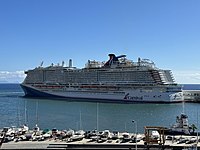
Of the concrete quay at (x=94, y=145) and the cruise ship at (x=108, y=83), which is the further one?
the cruise ship at (x=108, y=83)

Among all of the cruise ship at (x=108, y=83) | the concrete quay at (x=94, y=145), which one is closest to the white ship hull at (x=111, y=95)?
the cruise ship at (x=108, y=83)

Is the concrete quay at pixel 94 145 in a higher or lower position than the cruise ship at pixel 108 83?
lower

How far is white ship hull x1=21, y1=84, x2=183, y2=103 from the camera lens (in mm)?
60562

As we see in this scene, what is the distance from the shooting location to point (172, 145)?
20578 millimetres

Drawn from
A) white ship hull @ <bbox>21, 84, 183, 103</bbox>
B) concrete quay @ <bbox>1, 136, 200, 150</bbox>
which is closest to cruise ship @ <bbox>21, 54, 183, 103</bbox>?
white ship hull @ <bbox>21, 84, 183, 103</bbox>

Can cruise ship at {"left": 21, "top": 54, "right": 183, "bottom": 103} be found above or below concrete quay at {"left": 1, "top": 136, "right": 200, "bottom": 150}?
above

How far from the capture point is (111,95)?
213ft

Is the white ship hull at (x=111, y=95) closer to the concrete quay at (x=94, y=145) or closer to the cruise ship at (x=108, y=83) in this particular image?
the cruise ship at (x=108, y=83)

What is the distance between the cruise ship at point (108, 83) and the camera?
6184 centimetres

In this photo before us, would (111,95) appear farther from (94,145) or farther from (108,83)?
(94,145)

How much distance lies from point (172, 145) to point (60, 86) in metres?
53.5

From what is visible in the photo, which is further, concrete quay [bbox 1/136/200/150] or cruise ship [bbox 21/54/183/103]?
cruise ship [bbox 21/54/183/103]

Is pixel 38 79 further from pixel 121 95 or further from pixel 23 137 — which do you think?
pixel 23 137

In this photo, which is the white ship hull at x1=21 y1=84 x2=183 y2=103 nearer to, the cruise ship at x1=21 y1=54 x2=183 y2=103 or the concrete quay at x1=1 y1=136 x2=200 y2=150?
the cruise ship at x1=21 y1=54 x2=183 y2=103
